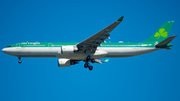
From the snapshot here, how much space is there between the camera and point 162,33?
46.5 m

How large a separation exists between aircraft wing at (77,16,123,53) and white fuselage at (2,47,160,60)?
127 centimetres

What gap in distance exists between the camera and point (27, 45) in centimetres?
4209

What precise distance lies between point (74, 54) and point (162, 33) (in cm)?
1632

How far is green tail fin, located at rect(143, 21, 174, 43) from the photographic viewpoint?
46.0 m

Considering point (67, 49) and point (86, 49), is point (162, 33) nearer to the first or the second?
point (86, 49)

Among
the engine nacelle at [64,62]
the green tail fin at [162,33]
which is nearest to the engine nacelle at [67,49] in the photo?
the engine nacelle at [64,62]

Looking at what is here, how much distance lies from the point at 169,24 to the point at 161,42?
628cm

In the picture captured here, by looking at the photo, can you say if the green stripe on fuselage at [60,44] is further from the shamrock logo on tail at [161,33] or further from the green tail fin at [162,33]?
the shamrock logo on tail at [161,33]

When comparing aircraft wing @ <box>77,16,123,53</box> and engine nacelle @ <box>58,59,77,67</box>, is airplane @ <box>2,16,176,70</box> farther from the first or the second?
engine nacelle @ <box>58,59,77,67</box>

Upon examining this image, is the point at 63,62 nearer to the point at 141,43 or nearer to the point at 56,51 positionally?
the point at 56,51

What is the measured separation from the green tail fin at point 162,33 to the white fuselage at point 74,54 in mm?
2980

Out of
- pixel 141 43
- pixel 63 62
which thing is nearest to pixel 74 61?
pixel 63 62

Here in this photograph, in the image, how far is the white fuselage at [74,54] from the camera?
41.6 meters

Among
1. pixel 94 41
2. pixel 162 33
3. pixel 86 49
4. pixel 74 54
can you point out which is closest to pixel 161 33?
pixel 162 33
